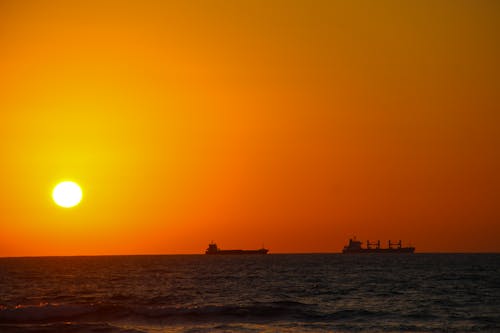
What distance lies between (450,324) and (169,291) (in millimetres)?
36185

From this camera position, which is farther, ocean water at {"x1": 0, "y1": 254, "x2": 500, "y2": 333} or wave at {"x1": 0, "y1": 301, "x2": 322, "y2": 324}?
wave at {"x1": 0, "y1": 301, "x2": 322, "y2": 324}

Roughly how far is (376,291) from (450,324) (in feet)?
79.7

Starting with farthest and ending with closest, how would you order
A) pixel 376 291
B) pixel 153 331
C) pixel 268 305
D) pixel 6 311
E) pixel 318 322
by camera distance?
1. pixel 376 291
2. pixel 268 305
3. pixel 6 311
4. pixel 318 322
5. pixel 153 331

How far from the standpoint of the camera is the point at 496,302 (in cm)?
5656

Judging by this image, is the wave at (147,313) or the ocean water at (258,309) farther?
the wave at (147,313)

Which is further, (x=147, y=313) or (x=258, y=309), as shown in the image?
(x=258, y=309)

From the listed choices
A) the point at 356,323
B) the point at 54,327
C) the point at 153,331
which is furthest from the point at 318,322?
the point at 54,327

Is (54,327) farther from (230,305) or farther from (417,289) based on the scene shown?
(417,289)

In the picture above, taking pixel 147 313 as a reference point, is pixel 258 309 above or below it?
above

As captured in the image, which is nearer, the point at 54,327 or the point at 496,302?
the point at 54,327

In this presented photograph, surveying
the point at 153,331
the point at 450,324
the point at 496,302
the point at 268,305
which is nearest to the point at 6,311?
the point at 153,331

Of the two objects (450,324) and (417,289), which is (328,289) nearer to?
(417,289)

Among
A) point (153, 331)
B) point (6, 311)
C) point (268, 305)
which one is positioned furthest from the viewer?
point (268, 305)

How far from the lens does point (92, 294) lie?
225 ft
